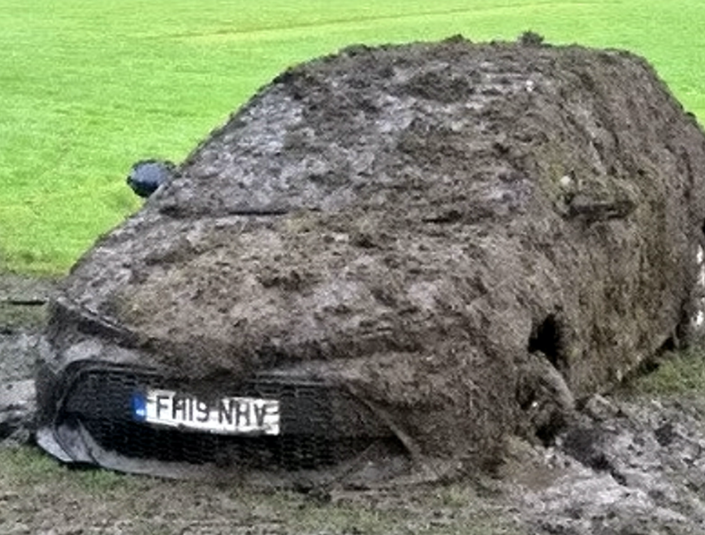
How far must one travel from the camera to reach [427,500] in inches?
280

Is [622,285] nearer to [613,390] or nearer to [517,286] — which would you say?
[613,390]

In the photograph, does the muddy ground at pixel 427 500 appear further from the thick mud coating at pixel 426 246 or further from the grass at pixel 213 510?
the thick mud coating at pixel 426 246

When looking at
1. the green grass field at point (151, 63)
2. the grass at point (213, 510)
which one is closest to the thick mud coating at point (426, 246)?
the grass at point (213, 510)

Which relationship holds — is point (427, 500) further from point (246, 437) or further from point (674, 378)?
point (674, 378)

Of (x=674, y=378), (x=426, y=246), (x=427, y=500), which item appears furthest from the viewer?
(x=674, y=378)

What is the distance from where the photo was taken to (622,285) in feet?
29.4

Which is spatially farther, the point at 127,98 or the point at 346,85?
the point at 127,98

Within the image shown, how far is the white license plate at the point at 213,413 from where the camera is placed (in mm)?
7098

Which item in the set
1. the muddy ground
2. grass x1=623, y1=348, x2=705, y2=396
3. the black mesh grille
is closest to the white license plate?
the black mesh grille

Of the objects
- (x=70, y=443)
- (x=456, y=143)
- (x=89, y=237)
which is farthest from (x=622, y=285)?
(x=89, y=237)

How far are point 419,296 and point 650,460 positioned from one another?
47.9 inches

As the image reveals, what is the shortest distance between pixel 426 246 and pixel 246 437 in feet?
3.69

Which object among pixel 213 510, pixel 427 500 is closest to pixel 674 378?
pixel 427 500

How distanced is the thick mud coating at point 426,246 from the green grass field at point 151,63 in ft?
17.9
